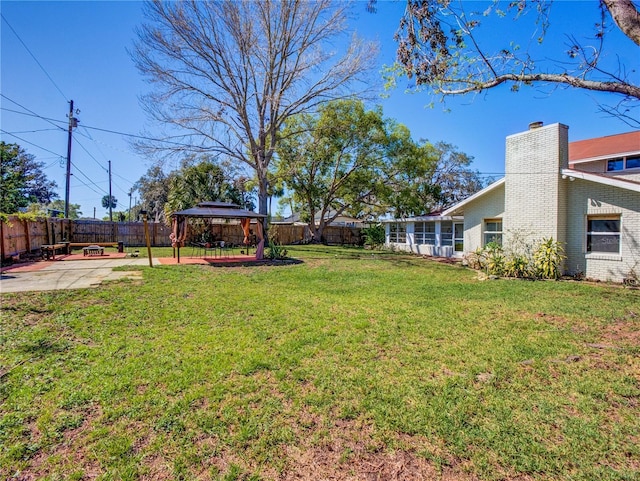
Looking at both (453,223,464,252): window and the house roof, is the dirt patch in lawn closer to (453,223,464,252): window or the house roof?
(453,223,464,252): window

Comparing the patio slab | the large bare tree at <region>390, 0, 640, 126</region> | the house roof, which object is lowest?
the patio slab

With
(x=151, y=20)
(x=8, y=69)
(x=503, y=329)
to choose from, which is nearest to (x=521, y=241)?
(x=503, y=329)

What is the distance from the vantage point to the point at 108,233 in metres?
20.5

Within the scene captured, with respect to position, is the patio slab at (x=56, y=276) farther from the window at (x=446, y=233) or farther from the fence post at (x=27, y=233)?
the window at (x=446, y=233)

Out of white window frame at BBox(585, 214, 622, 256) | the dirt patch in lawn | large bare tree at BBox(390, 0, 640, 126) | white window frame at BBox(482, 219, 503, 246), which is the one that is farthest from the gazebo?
white window frame at BBox(585, 214, 622, 256)

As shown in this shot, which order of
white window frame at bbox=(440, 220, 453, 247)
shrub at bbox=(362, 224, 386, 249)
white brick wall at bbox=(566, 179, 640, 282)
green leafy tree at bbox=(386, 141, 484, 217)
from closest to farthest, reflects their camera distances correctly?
white brick wall at bbox=(566, 179, 640, 282), white window frame at bbox=(440, 220, 453, 247), green leafy tree at bbox=(386, 141, 484, 217), shrub at bbox=(362, 224, 386, 249)

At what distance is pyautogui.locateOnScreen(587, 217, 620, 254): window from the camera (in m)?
9.44

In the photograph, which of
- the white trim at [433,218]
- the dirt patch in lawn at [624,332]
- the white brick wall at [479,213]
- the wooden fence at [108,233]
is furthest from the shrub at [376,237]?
the dirt patch in lawn at [624,332]

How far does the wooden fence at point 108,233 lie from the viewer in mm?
11713

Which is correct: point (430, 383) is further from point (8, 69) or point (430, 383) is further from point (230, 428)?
point (8, 69)

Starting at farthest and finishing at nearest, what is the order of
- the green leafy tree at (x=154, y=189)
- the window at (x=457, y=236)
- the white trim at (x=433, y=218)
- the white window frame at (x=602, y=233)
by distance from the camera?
the green leafy tree at (x=154, y=189)
the window at (x=457, y=236)
the white trim at (x=433, y=218)
the white window frame at (x=602, y=233)

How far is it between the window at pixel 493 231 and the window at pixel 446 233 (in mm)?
4017

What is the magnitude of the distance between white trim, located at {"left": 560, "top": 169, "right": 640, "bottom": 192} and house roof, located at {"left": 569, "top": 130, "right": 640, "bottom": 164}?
6.15 meters

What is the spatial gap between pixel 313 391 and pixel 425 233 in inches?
688
